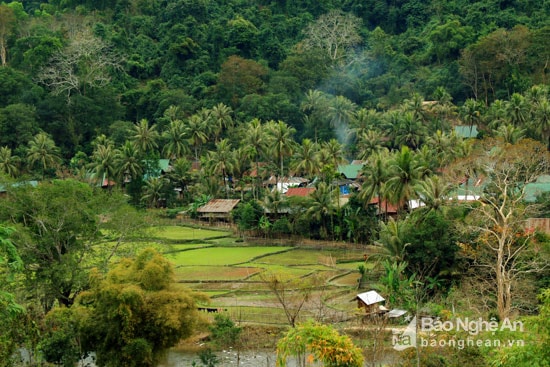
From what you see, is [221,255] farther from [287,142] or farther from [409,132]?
[409,132]

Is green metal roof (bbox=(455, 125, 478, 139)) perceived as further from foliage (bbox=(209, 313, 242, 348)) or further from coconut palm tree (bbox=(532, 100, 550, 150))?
foliage (bbox=(209, 313, 242, 348))

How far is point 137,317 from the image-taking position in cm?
2195

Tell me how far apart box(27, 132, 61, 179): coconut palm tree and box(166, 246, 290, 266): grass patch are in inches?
823

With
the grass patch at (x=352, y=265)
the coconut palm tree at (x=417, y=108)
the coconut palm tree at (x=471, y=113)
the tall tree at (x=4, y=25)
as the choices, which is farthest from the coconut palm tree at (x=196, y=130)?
the tall tree at (x=4, y=25)

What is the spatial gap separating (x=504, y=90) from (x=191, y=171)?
27723 mm

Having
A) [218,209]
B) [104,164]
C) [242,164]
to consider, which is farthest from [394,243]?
[104,164]

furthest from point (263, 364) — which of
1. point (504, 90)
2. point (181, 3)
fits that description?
point (181, 3)

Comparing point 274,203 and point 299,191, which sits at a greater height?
point 299,191

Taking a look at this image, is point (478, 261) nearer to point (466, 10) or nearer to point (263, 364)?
point (263, 364)

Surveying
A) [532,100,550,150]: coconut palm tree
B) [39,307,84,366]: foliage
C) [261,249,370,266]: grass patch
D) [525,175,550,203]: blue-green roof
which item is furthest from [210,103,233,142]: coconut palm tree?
[39,307,84,366]: foliage

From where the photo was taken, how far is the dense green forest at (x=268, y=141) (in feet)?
85.6

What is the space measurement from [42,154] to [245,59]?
24334 millimetres

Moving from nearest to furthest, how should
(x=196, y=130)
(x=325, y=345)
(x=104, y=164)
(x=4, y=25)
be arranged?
1. (x=325, y=345)
2. (x=104, y=164)
3. (x=196, y=130)
4. (x=4, y=25)

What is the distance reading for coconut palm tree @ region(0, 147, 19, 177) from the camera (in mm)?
58094
